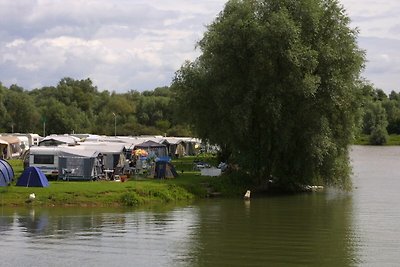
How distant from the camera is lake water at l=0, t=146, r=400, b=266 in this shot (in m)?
21.5

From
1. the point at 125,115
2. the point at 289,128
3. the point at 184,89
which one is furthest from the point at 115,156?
the point at 125,115

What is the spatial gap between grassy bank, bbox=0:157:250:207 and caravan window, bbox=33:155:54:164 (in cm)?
266

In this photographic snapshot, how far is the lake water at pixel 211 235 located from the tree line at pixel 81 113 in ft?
198

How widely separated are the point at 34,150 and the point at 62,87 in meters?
95.6

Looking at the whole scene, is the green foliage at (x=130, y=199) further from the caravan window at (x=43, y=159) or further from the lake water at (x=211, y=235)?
the caravan window at (x=43, y=159)

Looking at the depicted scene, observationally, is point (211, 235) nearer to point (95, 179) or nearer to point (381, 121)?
point (95, 179)

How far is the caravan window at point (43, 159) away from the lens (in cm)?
4056

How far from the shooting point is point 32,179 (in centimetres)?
3578

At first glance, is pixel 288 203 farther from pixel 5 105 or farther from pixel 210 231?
pixel 5 105

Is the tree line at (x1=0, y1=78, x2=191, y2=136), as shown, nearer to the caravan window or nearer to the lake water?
the caravan window

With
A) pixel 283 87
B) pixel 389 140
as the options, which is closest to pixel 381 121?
pixel 389 140

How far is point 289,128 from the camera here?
41.5 metres

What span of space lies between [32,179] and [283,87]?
16.5m

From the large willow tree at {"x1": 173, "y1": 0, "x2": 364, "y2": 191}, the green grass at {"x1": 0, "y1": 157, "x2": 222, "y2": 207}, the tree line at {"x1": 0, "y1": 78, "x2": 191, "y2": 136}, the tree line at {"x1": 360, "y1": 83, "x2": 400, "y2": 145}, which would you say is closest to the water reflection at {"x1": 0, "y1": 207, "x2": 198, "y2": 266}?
the green grass at {"x1": 0, "y1": 157, "x2": 222, "y2": 207}
